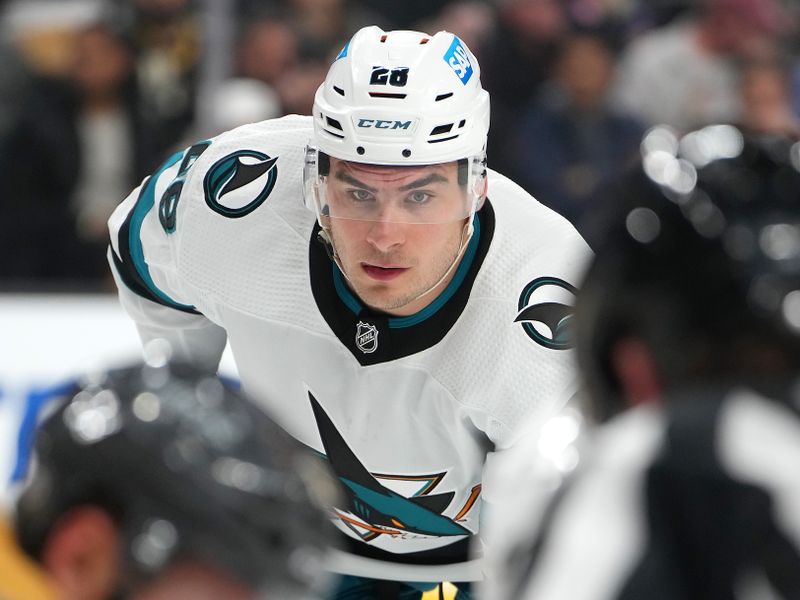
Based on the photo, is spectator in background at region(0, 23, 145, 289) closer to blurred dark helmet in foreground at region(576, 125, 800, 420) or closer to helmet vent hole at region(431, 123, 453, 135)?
helmet vent hole at region(431, 123, 453, 135)

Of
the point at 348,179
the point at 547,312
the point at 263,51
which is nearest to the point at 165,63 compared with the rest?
the point at 263,51

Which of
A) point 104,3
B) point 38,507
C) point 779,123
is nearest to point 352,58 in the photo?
point 38,507

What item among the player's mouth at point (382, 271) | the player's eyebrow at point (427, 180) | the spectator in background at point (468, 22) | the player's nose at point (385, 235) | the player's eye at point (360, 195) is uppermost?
the player's eyebrow at point (427, 180)

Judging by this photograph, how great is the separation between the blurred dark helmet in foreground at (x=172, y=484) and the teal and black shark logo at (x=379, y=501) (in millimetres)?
1663

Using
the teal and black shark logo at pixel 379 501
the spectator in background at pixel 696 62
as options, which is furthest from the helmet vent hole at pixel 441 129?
the spectator in background at pixel 696 62

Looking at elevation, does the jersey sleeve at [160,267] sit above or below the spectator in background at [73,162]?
above

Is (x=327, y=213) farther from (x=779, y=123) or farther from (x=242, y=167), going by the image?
(x=779, y=123)

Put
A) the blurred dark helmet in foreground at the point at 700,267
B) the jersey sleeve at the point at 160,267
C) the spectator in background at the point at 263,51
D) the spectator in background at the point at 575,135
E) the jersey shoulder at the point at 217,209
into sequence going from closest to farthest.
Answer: the blurred dark helmet in foreground at the point at 700,267, the jersey shoulder at the point at 217,209, the jersey sleeve at the point at 160,267, the spectator in background at the point at 575,135, the spectator in background at the point at 263,51

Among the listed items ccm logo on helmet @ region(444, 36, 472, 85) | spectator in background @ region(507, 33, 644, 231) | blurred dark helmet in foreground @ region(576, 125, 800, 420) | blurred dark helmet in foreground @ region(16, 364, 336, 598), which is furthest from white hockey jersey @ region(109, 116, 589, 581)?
spectator in background @ region(507, 33, 644, 231)

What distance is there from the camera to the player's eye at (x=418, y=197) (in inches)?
115

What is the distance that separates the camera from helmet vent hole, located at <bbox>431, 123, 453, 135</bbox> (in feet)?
9.34

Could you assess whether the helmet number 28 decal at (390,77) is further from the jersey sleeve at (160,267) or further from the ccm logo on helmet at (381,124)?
the jersey sleeve at (160,267)

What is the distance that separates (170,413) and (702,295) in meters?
0.51

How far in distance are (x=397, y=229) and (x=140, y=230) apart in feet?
2.48
